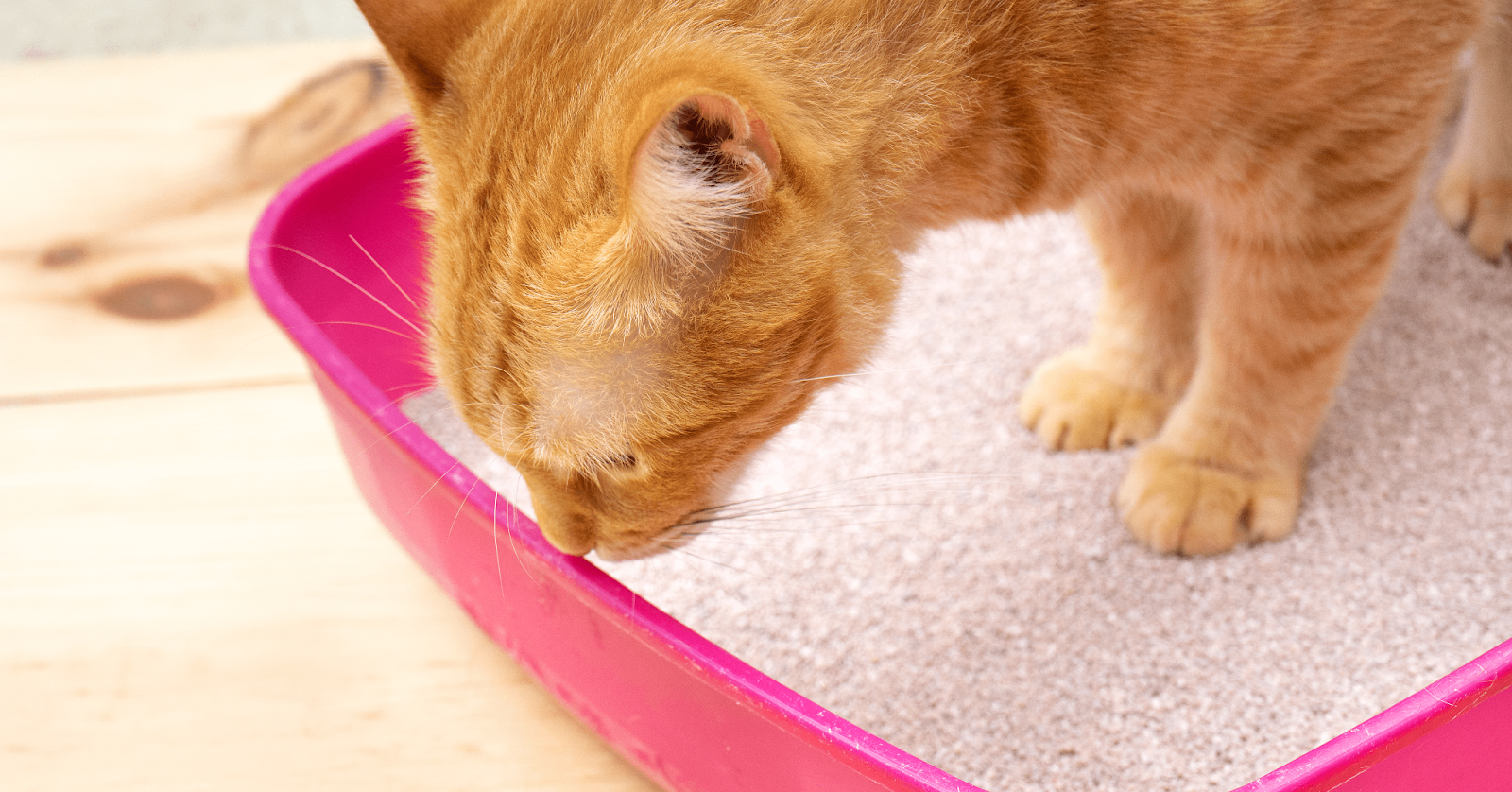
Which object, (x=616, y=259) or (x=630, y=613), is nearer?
(x=616, y=259)

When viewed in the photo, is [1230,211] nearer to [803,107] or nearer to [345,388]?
[803,107]

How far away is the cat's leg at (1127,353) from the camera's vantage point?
3.45 ft

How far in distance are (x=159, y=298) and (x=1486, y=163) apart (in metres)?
1.33

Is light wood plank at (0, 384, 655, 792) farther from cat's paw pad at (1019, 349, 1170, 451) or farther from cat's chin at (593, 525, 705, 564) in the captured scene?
cat's paw pad at (1019, 349, 1170, 451)

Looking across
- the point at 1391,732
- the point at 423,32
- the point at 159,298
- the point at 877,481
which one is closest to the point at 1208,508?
the point at 877,481

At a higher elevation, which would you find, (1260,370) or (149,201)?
(1260,370)

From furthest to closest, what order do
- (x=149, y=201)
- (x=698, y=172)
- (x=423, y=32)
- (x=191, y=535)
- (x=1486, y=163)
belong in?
(x=149, y=201), (x=1486, y=163), (x=191, y=535), (x=423, y=32), (x=698, y=172)

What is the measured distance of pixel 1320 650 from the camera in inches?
34.9

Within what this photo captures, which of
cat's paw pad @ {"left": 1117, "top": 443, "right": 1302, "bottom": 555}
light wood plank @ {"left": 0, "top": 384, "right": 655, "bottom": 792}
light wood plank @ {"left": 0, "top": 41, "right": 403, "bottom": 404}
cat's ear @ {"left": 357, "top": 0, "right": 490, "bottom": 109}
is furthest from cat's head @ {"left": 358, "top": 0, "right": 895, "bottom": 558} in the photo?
light wood plank @ {"left": 0, "top": 41, "right": 403, "bottom": 404}

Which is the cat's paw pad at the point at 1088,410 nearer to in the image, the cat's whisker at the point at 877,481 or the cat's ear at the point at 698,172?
the cat's whisker at the point at 877,481

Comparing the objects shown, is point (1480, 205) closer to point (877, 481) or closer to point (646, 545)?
point (877, 481)

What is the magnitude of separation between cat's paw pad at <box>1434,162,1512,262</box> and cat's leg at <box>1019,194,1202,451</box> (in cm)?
33

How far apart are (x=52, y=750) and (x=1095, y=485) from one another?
32.8 inches

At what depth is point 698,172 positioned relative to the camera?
0.54m
